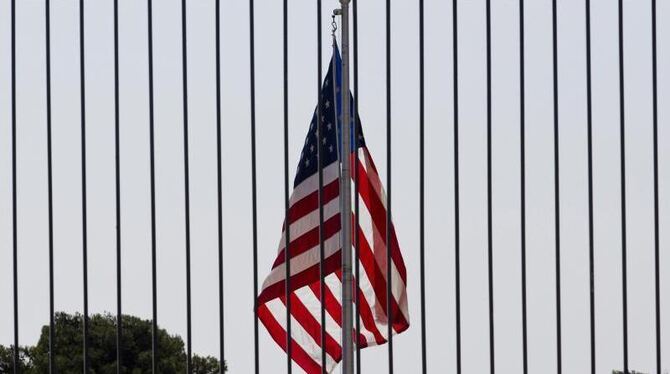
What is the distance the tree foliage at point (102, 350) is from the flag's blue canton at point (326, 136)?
1926 centimetres

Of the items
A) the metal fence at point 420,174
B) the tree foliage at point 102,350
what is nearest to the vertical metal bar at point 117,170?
the metal fence at point 420,174

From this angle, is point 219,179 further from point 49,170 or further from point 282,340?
point 282,340

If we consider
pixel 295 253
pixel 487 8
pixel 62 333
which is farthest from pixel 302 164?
pixel 62 333

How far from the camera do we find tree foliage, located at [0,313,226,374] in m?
31.1

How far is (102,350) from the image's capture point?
3216 cm

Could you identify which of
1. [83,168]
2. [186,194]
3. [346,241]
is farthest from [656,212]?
[83,168]

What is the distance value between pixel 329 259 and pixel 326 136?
1.22 meters

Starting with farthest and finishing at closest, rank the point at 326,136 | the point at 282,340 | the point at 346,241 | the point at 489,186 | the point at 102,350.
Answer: the point at 102,350 → the point at 326,136 → the point at 282,340 → the point at 346,241 → the point at 489,186

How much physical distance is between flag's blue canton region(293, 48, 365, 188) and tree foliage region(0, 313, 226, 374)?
19.3m

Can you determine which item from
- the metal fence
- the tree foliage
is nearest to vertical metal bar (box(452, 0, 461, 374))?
the metal fence

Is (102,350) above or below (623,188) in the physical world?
above

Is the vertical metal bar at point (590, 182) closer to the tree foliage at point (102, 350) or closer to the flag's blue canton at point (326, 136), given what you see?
the flag's blue canton at point (326, 136)

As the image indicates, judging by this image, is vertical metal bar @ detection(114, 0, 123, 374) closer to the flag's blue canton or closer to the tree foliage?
the flag's blue canton

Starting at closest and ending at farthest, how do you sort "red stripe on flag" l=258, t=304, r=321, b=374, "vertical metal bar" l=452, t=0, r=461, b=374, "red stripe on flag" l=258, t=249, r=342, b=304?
"vertical metal bar" l=452, t=0, r=461, b=374 → "red stripe on flag" l=258, t=249, r=342, b=304 → "red stripe on flag" l=258, t=304, r=321, b=374
